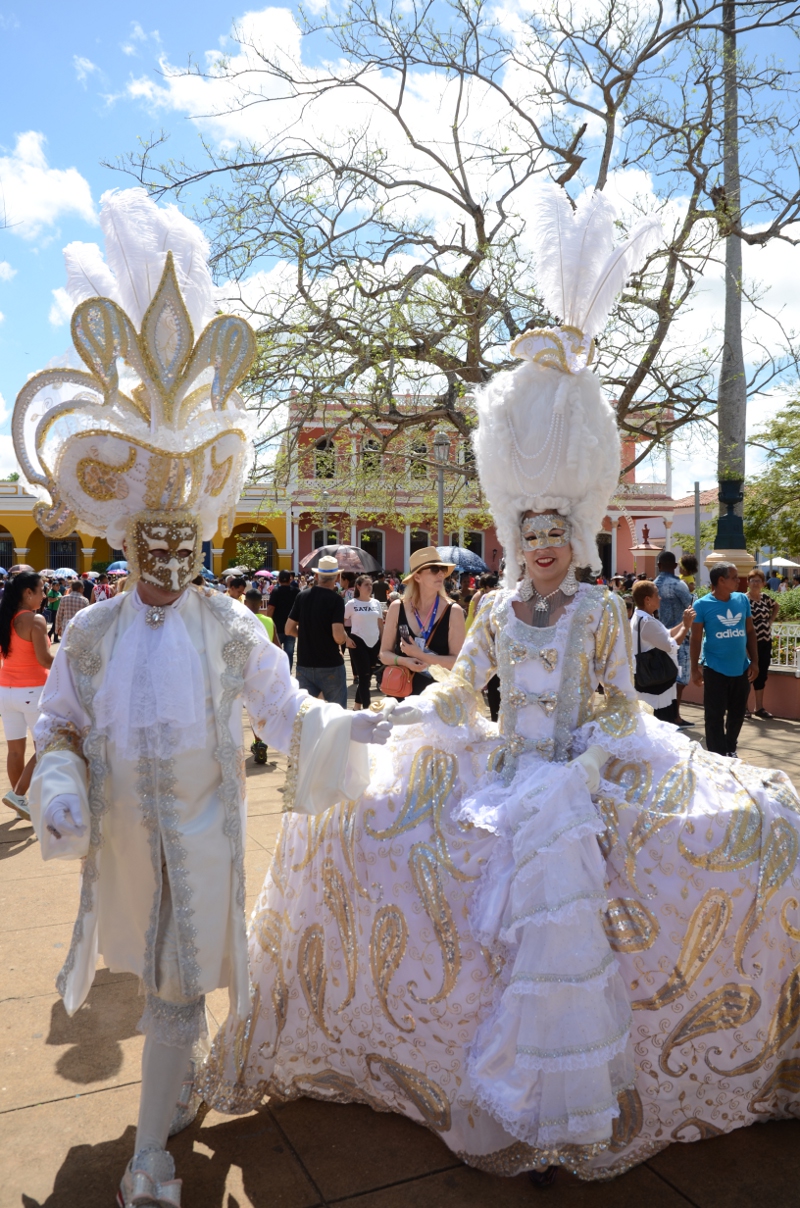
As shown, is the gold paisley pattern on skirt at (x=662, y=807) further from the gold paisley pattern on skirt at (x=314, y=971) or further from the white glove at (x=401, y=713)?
the gold paisley pattern on skirt at (x=314, y=971)

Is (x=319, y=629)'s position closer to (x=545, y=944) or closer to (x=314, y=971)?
(x=314, y=971)

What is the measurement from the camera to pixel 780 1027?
268 cm

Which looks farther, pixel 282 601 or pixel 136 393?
pixel 282 601

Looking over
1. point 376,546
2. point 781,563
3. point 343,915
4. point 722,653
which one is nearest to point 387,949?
point 343,915

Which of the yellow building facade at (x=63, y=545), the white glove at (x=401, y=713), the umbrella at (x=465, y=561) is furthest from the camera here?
the yellow building facade at (x=63, y=545)

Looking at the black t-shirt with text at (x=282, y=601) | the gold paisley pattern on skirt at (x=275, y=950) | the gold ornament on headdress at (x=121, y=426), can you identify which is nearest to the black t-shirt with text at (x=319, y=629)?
the black t-shirt with text at (x=282, y=601)

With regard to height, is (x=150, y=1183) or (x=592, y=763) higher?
(x=592, y=763)

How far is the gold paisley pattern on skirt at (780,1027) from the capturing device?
2.63 m

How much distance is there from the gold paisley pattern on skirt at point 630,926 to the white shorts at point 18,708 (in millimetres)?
4573

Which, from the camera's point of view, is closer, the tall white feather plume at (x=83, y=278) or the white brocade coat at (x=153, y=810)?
the white brocade coat at (x=153, y=810)

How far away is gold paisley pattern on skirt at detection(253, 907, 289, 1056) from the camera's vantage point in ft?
9.46

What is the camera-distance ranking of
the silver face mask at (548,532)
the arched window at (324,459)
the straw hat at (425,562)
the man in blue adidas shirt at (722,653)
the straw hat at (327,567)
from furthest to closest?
the arched window at (324,459), the straw hat at (327,567), the man in blue adidas shirt at (722,653), the straw hat at (425,562), the silver face mask at (548,532)

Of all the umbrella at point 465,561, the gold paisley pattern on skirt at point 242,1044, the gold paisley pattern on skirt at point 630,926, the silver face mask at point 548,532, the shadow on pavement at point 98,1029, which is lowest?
the shadow on pavement at point 98,1029

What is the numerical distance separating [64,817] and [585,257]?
8.46 feet
